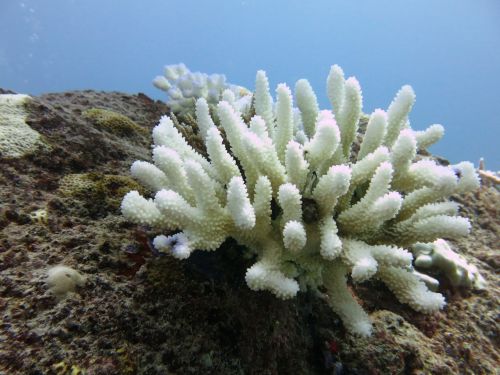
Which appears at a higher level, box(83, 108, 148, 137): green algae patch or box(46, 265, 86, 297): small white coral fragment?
box(83, 108, 148, 137): green algae patch

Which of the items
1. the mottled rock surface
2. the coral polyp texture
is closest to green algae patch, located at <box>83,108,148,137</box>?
the mottled rock surface

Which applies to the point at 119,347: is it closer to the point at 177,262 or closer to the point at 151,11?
the point at 177,262

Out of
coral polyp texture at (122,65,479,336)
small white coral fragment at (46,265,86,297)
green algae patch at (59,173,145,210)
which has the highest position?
coral polyp texture at (122,65,479,336)

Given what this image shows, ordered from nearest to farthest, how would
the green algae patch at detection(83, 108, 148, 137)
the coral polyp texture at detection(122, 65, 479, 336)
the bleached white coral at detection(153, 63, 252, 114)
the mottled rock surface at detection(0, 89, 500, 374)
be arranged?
1. the mottled rock surface at detection(0, 89, 500, 374)
2. the coral polyp texture at detection(122, 65, 479, 336)
3. the green algae patch at detection(83, 108, 148, 137)
4. the bleached white coral at detection(153, 63, 252, 114)

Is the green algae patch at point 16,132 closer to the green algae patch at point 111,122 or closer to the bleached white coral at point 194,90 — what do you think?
the green algae patch at point 111,122

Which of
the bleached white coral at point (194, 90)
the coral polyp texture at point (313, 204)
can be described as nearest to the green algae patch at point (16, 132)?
the coral polyp texture at point (313, 204)

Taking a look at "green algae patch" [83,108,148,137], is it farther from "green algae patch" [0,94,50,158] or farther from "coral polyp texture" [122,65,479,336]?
"coral polyp texture" [122,65,479,336]

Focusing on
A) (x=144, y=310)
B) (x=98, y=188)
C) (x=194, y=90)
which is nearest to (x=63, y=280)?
(x=144, y=310)
